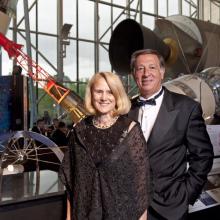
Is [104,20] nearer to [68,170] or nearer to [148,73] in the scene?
[148,73]

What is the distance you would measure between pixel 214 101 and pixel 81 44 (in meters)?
9.34

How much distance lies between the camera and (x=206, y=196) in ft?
10.5

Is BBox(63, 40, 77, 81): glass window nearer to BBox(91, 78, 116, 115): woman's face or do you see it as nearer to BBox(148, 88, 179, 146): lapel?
BBox(148, 88, 179, 146): lapel

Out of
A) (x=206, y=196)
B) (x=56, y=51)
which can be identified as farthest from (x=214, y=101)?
(x=56, y=51)

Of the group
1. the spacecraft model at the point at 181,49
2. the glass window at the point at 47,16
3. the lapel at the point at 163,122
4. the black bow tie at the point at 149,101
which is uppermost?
the glass window at the point at 47,16

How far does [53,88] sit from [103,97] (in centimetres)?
286

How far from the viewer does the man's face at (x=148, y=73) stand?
84.7 inches

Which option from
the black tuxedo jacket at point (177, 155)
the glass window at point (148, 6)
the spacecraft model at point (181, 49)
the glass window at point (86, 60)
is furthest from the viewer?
the glass window at point (148, 6)

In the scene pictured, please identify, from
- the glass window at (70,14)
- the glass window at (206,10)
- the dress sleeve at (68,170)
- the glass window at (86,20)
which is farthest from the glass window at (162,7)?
the dress sleeve at (68,170)

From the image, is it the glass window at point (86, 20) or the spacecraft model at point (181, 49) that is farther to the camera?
the glass window at point (86, 20)

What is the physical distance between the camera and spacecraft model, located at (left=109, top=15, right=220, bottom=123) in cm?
545

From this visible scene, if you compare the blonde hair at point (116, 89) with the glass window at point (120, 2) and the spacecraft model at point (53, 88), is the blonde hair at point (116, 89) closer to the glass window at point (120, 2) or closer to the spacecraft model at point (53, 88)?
the spacecraft model at point (53, 88)

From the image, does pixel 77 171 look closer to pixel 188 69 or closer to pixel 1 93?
pixel 1 93

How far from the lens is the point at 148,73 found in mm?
2148
